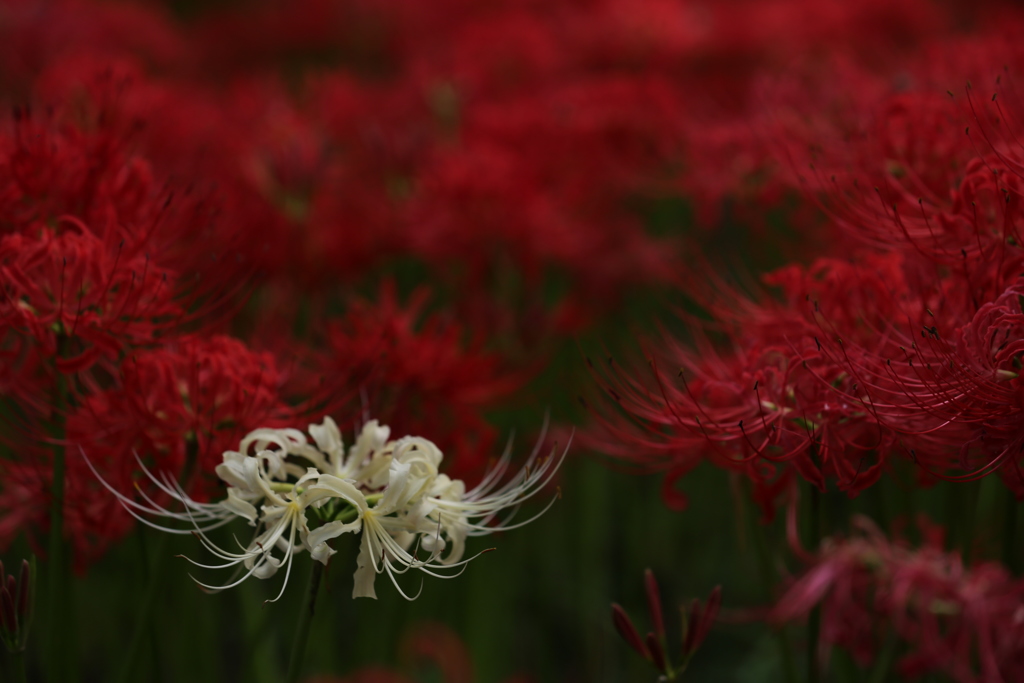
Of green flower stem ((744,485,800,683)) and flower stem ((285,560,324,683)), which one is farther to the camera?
green flower stem ((744,485,800,683))

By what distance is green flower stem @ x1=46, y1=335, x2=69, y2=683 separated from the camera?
108 cm

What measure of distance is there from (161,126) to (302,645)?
1357mm

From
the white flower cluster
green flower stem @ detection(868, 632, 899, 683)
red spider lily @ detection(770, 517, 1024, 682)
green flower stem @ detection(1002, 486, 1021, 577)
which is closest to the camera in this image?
the white flower cluster

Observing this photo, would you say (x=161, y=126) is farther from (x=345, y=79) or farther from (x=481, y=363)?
(x=481, y=363)

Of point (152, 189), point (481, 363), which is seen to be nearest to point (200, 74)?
point (152, 189)

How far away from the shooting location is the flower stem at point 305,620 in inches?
36.8

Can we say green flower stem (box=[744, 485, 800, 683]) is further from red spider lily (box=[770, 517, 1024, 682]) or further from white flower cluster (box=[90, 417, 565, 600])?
white flower cluster (box=[90, 417, 565, 600])

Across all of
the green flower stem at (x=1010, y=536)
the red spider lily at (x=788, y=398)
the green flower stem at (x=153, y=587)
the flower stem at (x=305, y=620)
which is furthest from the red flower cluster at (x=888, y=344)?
the green flower stem at (x=153, y=587)

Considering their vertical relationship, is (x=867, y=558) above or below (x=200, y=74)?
below

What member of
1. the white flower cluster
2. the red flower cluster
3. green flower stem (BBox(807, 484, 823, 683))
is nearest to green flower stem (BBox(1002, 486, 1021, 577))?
the red flower cluster

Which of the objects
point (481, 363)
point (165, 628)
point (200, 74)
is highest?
point (200, 74)

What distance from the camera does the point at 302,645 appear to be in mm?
980

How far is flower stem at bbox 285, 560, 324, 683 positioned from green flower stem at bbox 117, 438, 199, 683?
221 mm

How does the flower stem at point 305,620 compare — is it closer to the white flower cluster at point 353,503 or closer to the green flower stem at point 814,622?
the white flower cluster at point 353,503
